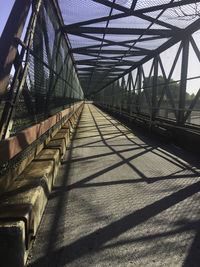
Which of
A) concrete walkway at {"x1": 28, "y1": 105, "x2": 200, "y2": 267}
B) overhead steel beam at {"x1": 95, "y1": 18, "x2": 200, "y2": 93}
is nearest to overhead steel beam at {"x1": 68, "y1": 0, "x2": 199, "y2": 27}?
overhead steel beam at {"x1": 95, "y1": 18, "x2": 200, "y2": 93}

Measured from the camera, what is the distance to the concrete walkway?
159cm

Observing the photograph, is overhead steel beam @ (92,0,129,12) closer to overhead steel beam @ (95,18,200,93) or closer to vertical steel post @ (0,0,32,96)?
overhead steel beam @ (95,18,200,93)

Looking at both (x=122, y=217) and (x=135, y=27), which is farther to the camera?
(x=135, y=27)

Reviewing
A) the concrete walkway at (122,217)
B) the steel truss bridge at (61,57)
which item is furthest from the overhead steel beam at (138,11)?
the concrete walkway at (122,217)

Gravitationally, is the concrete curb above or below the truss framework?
below

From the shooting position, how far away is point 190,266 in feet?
4.91

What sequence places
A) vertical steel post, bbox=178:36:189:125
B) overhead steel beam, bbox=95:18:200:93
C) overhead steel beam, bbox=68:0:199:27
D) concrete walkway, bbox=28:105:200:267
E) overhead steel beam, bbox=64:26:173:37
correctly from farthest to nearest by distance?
overhead steel beam, bbox=64:26:173:37 < vertical steel post, bbox=178:36:189:125 < overhead steel beam, bbox=95:18:200:93 < overhead steel beam, bbox=68:0:199:27 < concrete walkway, bbox=28:105:200:267

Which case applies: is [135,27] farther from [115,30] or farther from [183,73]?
[183,73]

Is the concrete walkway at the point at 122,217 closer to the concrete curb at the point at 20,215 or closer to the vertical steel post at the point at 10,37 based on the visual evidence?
the concrete curb at the point at 20,215

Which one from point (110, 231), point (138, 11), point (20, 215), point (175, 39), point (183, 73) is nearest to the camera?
point (20, 215)

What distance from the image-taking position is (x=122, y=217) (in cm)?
213

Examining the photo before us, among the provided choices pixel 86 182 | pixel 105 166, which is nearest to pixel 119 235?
pixel 86 182

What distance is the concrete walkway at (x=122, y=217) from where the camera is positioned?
5.23ft

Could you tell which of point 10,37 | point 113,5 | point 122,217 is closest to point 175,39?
point 113,5
